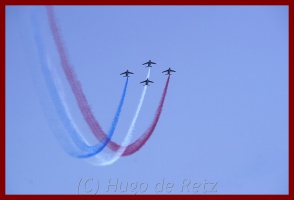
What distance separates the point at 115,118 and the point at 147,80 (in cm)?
355

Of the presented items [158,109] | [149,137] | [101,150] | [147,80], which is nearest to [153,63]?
[147,80]

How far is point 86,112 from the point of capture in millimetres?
21781

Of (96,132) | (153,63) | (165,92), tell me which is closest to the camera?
(96,132)

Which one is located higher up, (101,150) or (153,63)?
(153,63)

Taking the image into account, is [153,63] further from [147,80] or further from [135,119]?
[135,119]

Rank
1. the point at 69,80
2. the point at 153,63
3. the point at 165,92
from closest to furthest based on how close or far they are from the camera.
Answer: the point at 69,80 → the point at 165,92 → the point at 153,63

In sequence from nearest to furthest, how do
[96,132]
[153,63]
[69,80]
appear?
[69,80], [96,132], [153,63]

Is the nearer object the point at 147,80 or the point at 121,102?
the point at 121,102

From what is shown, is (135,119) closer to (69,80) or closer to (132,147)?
(132,147)

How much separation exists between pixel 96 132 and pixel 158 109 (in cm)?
389

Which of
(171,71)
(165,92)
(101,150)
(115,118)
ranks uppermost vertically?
Result: (171,71)

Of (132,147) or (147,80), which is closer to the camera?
(132,147)

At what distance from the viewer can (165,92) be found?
24.1m

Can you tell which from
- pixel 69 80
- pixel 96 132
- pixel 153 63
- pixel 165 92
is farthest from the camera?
pixel 153 63
